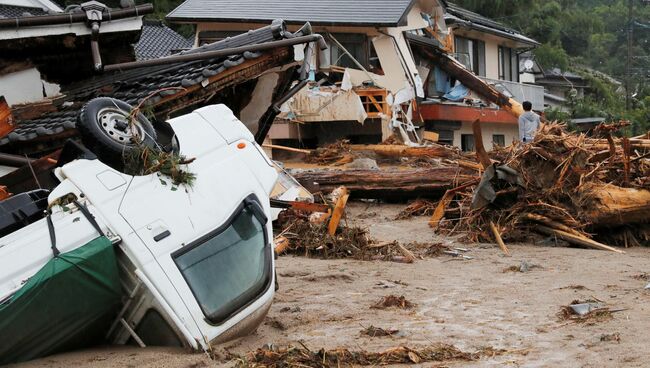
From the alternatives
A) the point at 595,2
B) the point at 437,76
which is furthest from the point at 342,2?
the point at 595,2

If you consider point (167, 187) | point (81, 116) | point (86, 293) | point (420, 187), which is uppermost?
point (81, 116)

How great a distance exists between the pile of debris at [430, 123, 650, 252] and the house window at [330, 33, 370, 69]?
1517 centimetres

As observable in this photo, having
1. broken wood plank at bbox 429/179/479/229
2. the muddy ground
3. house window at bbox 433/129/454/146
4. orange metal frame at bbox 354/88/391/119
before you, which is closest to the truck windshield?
the muddy ground

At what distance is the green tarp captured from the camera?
559 cm

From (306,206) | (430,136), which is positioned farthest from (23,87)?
(430,136)

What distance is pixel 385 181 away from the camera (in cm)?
1520

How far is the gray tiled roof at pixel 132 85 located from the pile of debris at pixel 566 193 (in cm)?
378

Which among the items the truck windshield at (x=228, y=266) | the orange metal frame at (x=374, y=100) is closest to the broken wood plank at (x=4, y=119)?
the truck windshield at (x=228, y=266)

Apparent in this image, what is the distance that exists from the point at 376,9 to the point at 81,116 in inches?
838

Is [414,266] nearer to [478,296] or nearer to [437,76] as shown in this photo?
[478,296]

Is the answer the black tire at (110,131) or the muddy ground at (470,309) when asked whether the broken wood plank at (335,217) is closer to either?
the muddy ground at (470,309)

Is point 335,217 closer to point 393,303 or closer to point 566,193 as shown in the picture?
point 566,193

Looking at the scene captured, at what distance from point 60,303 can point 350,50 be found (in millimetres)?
22449

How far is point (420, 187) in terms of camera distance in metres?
14.9
